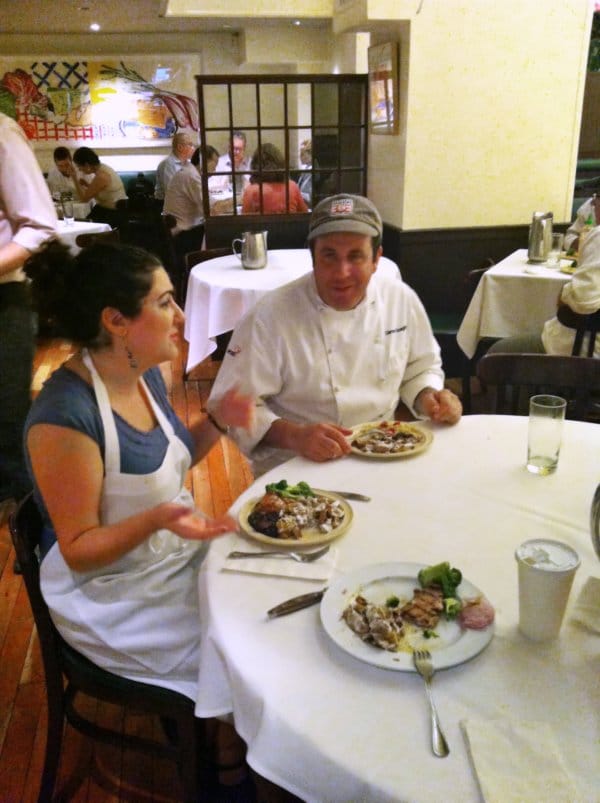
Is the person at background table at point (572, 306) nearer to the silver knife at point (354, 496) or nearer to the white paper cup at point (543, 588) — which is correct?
the silver knife at point (354, 496)

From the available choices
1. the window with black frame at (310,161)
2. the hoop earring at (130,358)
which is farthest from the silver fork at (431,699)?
the window with black frame at (310,161)

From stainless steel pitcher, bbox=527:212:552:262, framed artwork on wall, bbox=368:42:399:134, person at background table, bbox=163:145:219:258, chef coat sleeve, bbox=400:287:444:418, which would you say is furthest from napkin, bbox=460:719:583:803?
person at background table, bbox=163:145:219:258

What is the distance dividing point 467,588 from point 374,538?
0.21 metres

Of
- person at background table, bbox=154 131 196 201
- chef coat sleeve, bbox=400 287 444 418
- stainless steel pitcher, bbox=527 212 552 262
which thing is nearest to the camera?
chef coat sleeve, bbox=400 287 444 418

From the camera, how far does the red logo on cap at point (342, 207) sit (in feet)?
5.57

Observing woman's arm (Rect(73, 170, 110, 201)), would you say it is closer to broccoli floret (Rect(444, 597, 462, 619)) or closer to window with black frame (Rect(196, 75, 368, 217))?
window with black frame (Rect(196, 75, 368, 217))

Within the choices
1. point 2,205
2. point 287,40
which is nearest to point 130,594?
point 2,205

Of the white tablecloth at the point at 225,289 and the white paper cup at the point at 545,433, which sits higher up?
the white paper cup at the point at 545,433

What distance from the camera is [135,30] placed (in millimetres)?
8727

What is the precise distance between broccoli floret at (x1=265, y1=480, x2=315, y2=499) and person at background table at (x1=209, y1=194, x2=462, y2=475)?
326 mm

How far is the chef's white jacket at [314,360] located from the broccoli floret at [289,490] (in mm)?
384

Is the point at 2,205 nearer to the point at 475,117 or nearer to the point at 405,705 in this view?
the point at 405,705

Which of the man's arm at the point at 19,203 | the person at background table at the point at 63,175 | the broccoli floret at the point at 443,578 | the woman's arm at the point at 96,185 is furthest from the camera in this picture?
the person at background table at the point at 63,175

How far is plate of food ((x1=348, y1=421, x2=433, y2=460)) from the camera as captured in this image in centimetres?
146
